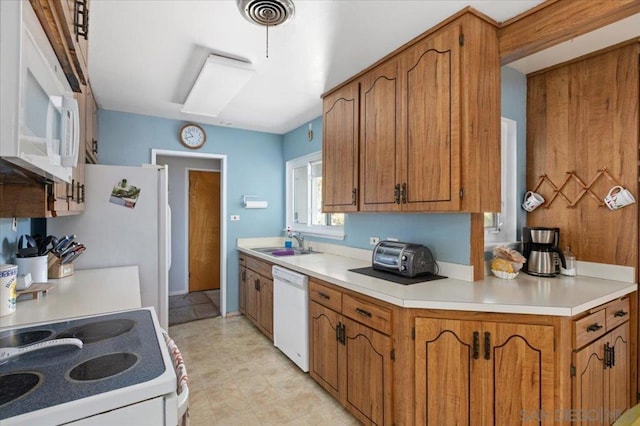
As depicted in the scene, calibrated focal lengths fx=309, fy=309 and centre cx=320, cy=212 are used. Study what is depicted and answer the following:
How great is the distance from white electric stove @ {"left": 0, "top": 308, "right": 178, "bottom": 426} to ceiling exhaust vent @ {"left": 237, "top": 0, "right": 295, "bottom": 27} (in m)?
1.63

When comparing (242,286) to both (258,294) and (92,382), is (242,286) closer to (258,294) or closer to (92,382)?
(258,294)

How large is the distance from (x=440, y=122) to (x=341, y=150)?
1.00 metres

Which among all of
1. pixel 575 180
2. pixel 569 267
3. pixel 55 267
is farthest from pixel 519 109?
pixel 55 267

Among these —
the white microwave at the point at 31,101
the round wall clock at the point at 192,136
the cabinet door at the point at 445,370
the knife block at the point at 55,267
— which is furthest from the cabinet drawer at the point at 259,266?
the white microwave at the point at 31,101

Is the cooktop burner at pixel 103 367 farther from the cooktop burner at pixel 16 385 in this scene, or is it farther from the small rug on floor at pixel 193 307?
the small rug on floor at pixel 193 307

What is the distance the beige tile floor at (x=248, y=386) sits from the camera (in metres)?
2.05

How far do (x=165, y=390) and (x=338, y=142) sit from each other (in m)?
2.24

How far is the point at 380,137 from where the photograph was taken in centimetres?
224

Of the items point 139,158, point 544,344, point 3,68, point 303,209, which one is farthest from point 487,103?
point 139,158

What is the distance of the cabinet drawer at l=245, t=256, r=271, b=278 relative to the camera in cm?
A: 319

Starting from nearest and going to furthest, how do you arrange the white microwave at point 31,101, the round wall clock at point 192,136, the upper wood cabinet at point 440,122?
the white microwave at point 31,101 → the upper wood cabinet at point 440,122 → the round wall clock at point 192,136

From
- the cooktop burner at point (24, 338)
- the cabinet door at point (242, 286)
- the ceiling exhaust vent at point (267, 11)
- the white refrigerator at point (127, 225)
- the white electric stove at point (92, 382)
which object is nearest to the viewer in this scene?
the white electric stove at point (92, 382)

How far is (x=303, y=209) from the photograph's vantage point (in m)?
4.08

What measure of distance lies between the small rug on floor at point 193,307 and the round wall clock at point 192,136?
86.2 inches
